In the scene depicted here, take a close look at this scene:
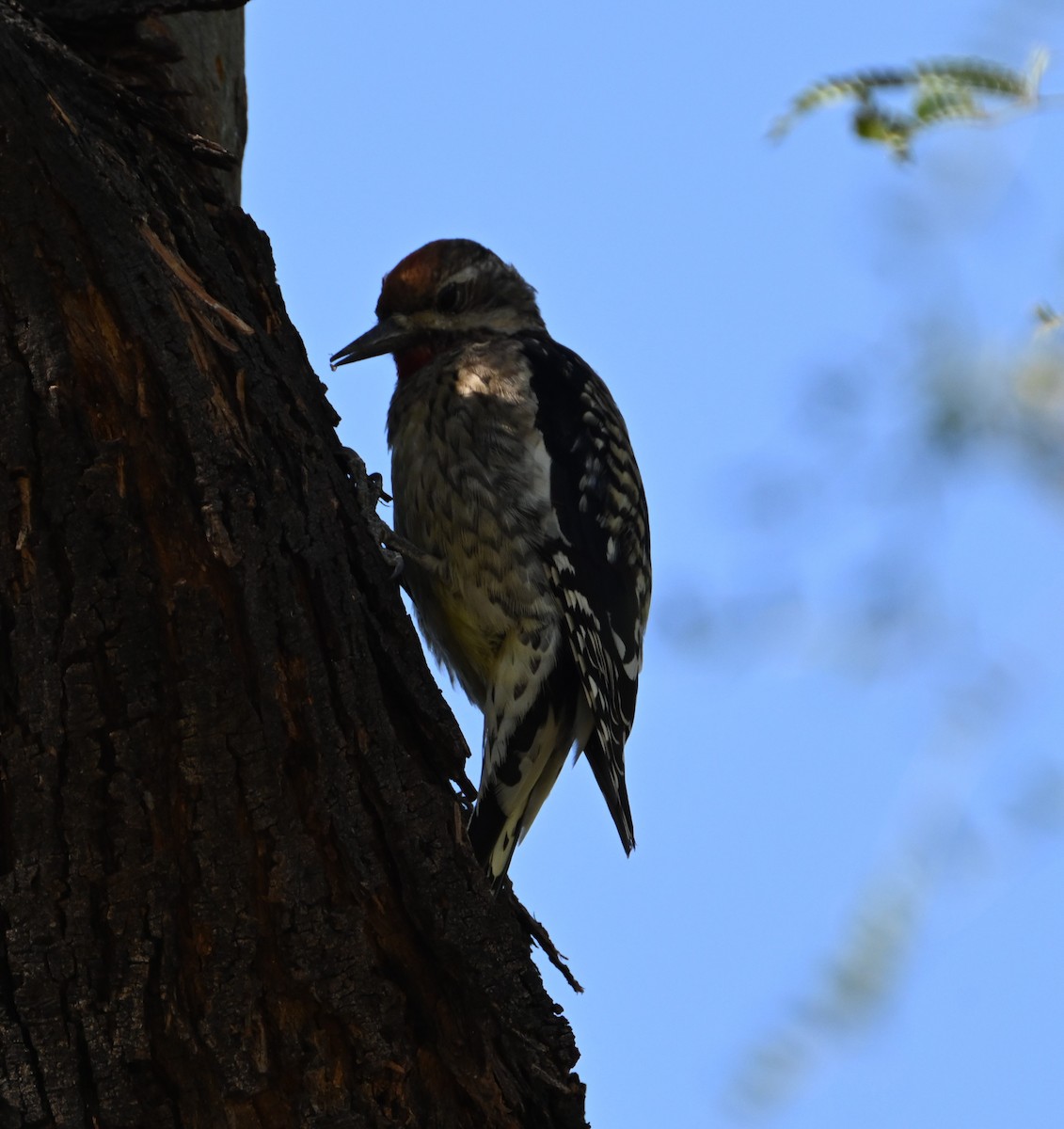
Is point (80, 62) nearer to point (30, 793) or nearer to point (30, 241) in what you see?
point (30, 241)

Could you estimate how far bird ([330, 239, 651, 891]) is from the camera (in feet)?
12.2

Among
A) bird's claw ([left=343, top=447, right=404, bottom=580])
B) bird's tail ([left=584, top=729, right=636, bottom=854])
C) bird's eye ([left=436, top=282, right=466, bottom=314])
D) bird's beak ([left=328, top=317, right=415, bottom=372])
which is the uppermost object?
bird's eye ([left=436, top=282, right=466, bottom=314])

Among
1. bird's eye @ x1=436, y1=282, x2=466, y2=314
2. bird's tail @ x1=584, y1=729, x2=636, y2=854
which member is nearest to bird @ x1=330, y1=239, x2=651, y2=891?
bird's tail @ x1=584, y1=729, x2=636, y2=854

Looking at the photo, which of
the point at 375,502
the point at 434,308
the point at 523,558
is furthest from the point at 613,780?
the point at 434,308

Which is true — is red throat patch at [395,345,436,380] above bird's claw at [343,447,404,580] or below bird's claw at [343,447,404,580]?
above

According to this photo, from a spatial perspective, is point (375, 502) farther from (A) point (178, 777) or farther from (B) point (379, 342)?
(A) point (178, 777)

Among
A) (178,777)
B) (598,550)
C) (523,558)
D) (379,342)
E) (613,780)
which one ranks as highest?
(379,342)

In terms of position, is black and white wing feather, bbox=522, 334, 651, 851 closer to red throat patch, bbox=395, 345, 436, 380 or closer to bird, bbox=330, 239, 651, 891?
bird, bbox=330, 239, 651, 891

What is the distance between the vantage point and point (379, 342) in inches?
171

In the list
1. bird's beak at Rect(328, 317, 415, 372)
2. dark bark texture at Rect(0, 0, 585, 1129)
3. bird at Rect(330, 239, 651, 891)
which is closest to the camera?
dark bark texture at Rect(0, 0, 585, 1129)

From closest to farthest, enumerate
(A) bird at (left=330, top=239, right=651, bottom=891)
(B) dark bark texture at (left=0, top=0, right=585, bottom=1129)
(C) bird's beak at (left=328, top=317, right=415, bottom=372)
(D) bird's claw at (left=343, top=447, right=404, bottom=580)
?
(B) dark bark texture at (left=0, top=0, right=585, bottom=1129) → (D) bird's claw at (left=343, top=447, right=404, bottom=580) → (A) bird at (left=330, top=239, right=651, bottom=891) → (C) bird's beak at (left=328, top=317, right=415, bottom=372)

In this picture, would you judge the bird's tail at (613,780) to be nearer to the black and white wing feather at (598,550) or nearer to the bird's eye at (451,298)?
the black and white wing feather at (598,550)

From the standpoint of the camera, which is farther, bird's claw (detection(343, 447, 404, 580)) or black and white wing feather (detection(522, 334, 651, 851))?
black and white wing feather (detection(522, 334, 651, 851))

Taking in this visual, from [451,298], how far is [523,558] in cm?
110
